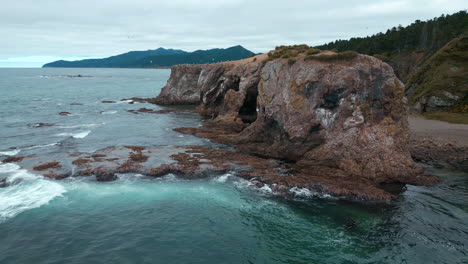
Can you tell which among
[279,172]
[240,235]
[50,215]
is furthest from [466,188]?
[50,215]

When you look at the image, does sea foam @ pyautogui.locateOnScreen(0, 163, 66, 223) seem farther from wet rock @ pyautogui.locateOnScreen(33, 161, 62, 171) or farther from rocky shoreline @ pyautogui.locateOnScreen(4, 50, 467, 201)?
rocky shoreline @ pyautogui.locateOnScreen(4, 50, 467, 201)

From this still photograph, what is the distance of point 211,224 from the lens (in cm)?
2236

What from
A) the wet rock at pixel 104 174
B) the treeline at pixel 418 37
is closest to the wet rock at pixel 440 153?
the wet rock at pixel 104 174

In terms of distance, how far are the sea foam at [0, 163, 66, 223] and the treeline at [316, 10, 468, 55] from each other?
331 feet

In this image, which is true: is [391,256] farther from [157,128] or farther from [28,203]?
[157,128]

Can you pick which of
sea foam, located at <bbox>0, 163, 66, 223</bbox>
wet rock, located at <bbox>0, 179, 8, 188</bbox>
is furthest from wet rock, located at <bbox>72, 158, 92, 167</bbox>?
wet rock, located at <bbox>0, 179, 8, 188</bbox>

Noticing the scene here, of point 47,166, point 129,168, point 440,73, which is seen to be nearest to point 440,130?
point 440,73

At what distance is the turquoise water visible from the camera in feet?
61.3

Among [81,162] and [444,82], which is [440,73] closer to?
[444,82]

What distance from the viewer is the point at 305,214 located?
23.7 metres

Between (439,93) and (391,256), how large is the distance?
1940 inches

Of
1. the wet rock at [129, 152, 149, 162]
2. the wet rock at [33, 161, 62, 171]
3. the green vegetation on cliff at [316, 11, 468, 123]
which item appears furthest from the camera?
the green vegetation on cliff at [316, 11, 468, 123]

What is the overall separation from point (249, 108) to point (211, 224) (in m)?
38.8

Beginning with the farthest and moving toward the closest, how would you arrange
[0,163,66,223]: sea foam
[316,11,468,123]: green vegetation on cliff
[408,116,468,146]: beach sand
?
[316,11,468,123]: green vegetation on cliff, [408,116,468,146]: beach sand, [0,163,66,223]: sea foam
